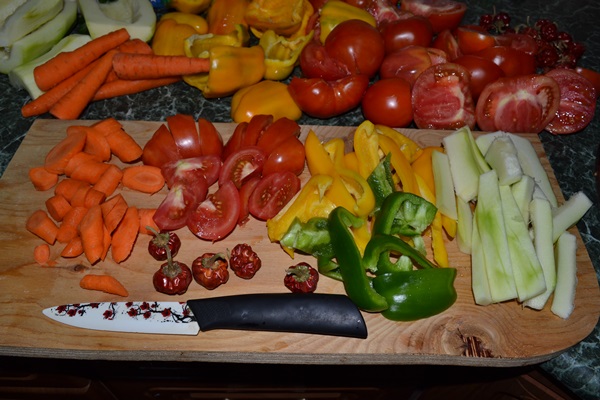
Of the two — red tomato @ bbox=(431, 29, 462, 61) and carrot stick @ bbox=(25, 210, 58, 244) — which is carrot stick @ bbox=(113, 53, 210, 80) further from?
red tomato @ bbox=(431, 29, 462, 61)

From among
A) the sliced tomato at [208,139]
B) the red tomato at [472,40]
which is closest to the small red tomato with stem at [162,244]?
the sliced tomato at [208,139]

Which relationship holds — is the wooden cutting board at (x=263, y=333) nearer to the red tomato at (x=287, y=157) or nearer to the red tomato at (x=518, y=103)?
the red tomato at (x=287, y=157)

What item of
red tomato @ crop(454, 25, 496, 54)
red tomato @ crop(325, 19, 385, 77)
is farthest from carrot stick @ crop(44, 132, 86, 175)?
red tomato @ crop(454, 25, 496, 54)

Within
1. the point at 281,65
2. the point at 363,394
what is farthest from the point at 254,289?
the point at 281,65

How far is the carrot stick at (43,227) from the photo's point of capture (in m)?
1.77

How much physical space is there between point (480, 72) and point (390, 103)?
40 cm

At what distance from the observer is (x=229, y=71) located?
2219mm

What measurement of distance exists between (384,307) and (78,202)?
3.55ft

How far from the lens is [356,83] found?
7.11 feet

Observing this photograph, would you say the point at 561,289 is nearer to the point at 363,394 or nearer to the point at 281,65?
the point at 363,394

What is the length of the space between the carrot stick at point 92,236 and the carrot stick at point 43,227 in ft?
0.38

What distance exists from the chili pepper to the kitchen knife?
1.5 inches

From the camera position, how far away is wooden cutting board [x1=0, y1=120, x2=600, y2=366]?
5.11ft

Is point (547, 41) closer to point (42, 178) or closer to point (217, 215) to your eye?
point (217, 215)
